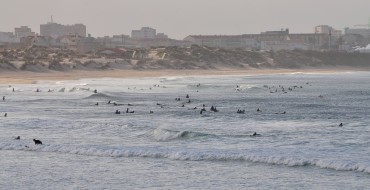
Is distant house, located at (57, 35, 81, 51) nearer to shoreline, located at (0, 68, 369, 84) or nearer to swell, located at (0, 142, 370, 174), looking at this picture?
shoreline, located at (0, 68, 369, 84)

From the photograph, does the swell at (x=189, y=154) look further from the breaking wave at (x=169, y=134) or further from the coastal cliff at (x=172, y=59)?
the coastal cliff at (x=172, y=59)

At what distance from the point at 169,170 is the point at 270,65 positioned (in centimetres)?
13404

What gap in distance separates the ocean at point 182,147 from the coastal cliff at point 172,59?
2140 inches

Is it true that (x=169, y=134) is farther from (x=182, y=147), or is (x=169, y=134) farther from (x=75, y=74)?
(x=75, y=74)

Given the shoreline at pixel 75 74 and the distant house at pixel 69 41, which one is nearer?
the shoreline at pixel 75 74

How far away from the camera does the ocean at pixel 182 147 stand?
20125mm

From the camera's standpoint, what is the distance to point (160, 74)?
110 m

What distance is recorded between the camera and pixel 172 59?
130 meters

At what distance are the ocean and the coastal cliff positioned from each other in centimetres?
5435

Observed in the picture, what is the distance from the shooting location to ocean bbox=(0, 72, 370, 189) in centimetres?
2012

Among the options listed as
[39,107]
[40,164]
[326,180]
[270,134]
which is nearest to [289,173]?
[326,180]

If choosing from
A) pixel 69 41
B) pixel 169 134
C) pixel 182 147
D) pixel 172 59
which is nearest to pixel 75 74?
pixel 172 59

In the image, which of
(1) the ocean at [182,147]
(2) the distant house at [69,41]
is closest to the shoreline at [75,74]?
(1) the ocean at [182,147]

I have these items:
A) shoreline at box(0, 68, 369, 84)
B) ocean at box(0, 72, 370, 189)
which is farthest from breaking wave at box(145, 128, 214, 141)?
shoreline at box(0, 68, 369, 84)
